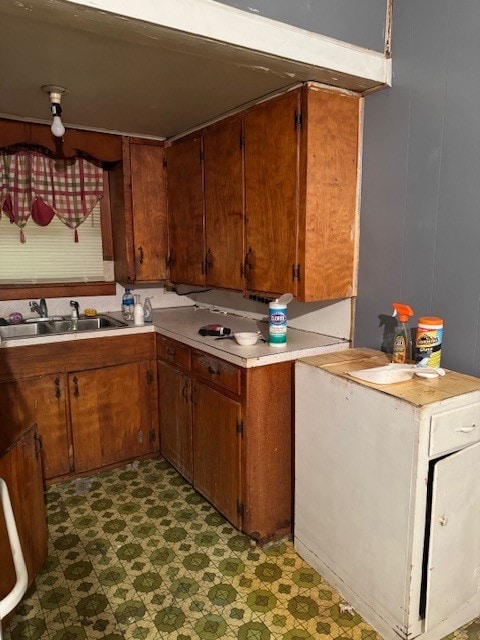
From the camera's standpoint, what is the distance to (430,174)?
5.94ft

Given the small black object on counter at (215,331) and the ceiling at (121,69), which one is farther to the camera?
the small black object on counter at (215,331)

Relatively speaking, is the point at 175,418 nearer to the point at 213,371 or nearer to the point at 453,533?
the point at 213,371

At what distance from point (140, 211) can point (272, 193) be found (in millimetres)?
1236

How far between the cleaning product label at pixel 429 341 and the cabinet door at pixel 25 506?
1.62 metres

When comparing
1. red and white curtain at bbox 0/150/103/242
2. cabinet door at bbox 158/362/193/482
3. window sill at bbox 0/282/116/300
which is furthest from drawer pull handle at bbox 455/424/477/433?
red and white curtain at bbox 0/150/103/242

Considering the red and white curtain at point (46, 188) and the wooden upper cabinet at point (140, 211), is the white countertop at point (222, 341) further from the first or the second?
the red and white curtain at point (46, 188)

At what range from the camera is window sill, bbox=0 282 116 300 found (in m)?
2.95

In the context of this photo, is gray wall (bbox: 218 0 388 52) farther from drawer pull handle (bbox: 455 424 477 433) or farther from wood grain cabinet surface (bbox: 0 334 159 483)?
wood grain cabinet surface (bbox: 0 334 159 483)

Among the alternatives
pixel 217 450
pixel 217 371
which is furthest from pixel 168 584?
pixel 217 371

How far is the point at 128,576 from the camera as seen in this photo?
1.94 metres

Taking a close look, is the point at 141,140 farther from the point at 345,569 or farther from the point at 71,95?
the point at 345,569

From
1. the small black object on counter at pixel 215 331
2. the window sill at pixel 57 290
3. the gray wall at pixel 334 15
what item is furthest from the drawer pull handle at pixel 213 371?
the gray wall at pixel 334 15

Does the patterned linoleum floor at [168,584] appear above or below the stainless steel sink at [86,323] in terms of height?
below

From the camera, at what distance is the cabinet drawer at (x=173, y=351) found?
98.9 inches
